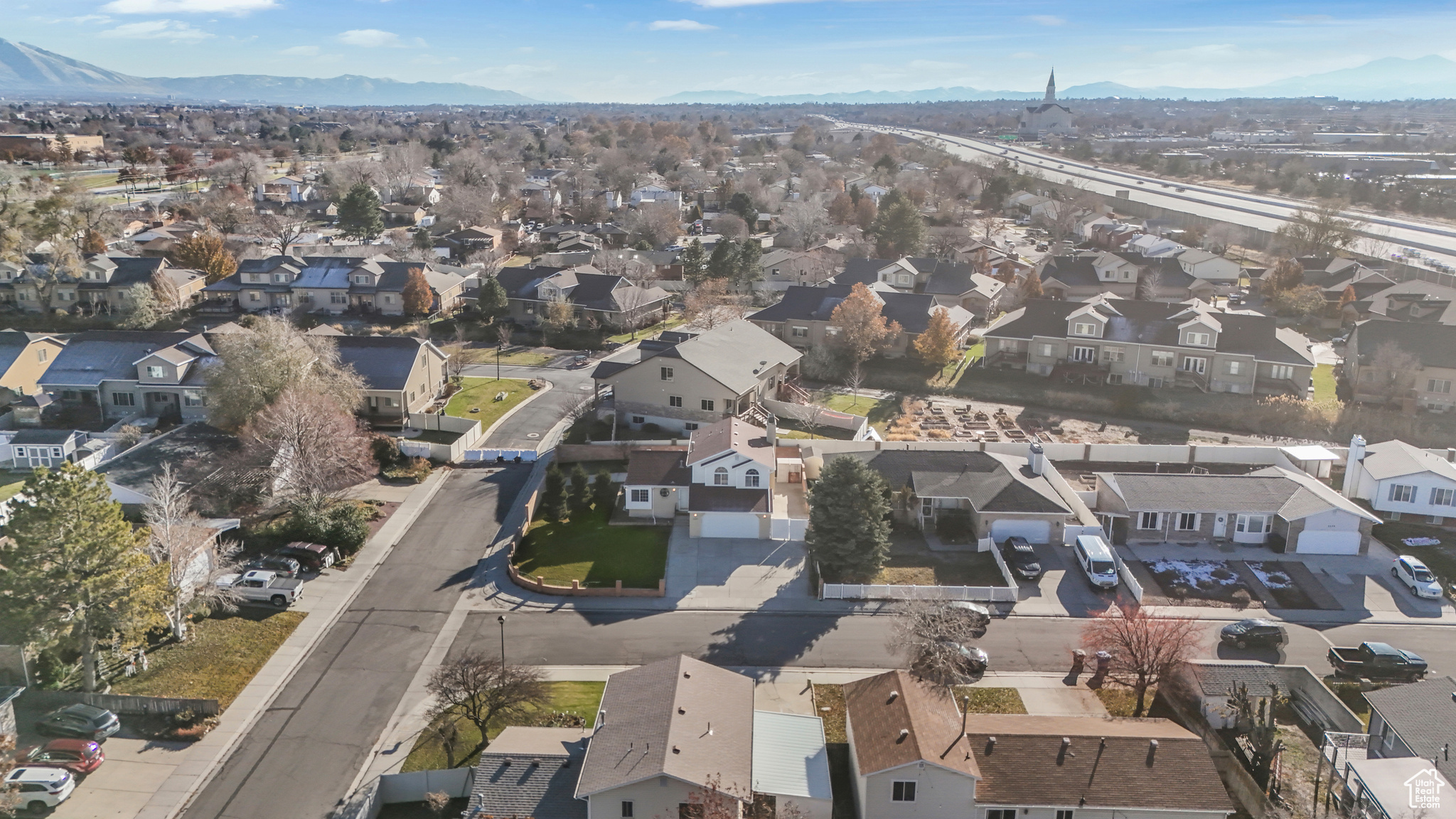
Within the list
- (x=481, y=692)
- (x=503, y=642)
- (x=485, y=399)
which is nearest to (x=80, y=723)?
(x=481, y=692)

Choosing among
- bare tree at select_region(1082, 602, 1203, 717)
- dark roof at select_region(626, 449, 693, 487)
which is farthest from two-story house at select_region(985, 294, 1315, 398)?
bare tree at select_region(1082, 602, 1203, 717)

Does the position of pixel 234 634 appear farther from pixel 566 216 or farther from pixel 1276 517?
pixel 566 216

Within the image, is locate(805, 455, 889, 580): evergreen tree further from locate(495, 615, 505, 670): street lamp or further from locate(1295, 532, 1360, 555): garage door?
locate(1295, 532, 1360, 555): garage door

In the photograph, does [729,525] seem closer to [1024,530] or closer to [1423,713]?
[1024,530]

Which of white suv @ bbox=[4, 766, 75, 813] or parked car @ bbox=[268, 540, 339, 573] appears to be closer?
white suv @ bbox=[4, 766, 75, 813]

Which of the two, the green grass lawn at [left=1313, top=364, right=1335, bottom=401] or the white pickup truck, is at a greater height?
the green grass lawn at [left=1313, top=364, right=1335, bottom=401]

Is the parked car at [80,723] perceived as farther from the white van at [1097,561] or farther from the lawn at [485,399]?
the white van at [1097,561]
